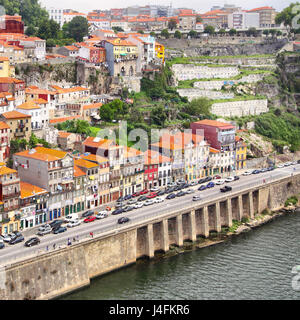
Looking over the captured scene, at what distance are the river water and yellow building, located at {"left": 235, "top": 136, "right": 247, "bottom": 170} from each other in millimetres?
17955

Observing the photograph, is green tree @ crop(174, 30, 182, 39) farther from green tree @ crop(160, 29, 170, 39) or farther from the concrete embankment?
the concrete embankment

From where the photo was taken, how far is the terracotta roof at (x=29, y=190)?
178ft

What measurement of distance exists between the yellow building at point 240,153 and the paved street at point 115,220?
136 inches

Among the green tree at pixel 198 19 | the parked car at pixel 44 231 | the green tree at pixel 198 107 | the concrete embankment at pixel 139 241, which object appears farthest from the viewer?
the green tree at pixel 198 19

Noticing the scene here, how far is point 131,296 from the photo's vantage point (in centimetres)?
4809

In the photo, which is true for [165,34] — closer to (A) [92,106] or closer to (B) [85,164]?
(A) [92,106]

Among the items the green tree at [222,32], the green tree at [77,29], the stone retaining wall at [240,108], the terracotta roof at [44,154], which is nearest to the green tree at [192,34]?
the green tree at [222,32]

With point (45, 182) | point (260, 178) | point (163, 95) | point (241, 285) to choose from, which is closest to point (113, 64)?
point (163, 95)

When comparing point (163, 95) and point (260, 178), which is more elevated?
point (163, 95)

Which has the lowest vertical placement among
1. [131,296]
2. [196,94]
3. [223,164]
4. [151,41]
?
[131,296]

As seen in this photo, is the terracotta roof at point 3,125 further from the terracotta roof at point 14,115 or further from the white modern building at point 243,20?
the white modern building at point 243,20

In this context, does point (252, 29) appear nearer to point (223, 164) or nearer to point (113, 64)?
point (113, 64)
